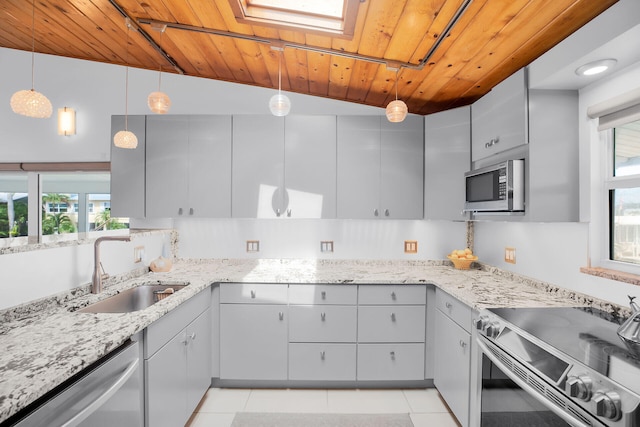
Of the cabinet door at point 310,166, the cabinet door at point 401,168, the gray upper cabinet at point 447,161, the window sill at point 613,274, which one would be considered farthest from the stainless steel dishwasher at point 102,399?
the window sill at point 613,274

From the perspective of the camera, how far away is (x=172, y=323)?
1674mm

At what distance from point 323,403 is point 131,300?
1.51 metres

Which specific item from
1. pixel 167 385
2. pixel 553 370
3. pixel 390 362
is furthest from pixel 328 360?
pixel 553 370

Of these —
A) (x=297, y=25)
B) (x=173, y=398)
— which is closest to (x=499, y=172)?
(x=297, y=25)

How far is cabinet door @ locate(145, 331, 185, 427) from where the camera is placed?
57.8 inches

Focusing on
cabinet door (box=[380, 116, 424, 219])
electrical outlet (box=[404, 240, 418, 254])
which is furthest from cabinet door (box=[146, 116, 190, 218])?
electrical outlet (box=[404, 240, 418, 254])

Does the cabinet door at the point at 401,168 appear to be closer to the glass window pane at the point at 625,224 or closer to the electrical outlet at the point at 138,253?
the glass window pane at the point at 625,224

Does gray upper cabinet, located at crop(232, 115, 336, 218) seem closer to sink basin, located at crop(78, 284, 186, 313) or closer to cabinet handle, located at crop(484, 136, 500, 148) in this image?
sink basin, located at crop(78, 284, 186, 313)

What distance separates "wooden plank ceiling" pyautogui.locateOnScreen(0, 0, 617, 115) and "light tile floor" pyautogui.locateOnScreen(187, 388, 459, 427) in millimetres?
2377

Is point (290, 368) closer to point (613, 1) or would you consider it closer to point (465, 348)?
point (465, 348)

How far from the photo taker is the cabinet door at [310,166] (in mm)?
2580

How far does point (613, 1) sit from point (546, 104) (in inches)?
20.1

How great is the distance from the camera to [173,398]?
169 cm

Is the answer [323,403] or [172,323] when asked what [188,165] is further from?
[323,403]
